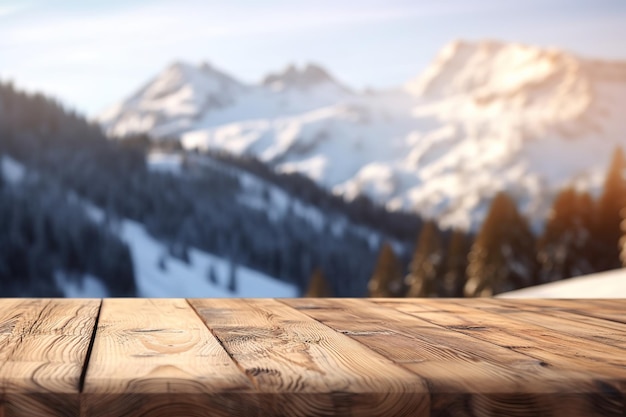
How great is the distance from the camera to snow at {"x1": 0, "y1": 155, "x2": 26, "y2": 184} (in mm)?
74688

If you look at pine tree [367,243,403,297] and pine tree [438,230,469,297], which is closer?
pine tree [438,230,469,297]

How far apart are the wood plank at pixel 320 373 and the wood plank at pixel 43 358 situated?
1.01 ft

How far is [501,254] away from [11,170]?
5663 cm

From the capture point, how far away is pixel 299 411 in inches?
51.2

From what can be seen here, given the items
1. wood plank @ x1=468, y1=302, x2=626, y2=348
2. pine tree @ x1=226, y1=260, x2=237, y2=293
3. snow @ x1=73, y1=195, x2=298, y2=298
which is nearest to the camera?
wood plank @ x1=468, y1=302, x2=626, y2=348

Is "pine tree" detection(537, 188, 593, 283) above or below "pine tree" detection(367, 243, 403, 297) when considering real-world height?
above

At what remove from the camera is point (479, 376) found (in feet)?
4.67

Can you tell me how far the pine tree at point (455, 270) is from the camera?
127 feet

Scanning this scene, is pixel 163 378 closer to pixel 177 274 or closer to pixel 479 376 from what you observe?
pixel 479 376

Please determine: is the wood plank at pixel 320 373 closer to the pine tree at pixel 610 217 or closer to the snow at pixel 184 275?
the pine tree at pixel 610 217

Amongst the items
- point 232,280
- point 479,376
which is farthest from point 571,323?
point 232,280

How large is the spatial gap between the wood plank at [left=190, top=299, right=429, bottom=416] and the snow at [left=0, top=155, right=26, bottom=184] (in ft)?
252

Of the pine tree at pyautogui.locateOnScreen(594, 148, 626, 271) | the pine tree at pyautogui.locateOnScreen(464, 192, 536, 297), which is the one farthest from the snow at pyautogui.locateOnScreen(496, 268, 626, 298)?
the pine tree at pyautogui.locateOnScreen(594, 148, 626, 271)

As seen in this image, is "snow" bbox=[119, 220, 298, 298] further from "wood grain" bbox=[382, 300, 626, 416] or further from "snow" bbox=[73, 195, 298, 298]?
"wood grain" bbox=[382, 300, 626, 416]
